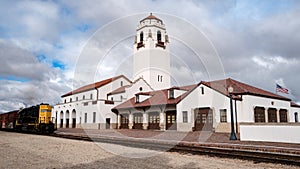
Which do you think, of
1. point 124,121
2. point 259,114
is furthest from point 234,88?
point 124,121

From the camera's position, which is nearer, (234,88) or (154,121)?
(234,88)

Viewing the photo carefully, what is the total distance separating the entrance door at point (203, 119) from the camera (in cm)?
2521

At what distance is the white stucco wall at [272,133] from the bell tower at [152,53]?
94.4 feet

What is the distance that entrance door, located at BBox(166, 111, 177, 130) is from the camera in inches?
1112

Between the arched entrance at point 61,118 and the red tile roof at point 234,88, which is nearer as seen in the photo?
the red tile roof at point 234,88

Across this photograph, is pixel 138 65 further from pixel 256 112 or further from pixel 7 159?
pixel 7 159

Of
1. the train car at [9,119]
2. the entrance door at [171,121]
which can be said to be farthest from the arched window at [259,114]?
the train car at [9,119]

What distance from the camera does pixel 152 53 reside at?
4534 cm

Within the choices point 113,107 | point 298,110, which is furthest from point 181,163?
point 113,107

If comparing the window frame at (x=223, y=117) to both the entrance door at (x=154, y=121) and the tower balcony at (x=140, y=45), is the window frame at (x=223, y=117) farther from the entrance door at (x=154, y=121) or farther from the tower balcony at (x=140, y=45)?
the tower balcony at (x=140, y=45)

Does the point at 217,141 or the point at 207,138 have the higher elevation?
the point at 217,141

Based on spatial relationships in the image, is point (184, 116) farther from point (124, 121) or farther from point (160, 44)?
point (160, 44)

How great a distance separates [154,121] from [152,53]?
58.2ft

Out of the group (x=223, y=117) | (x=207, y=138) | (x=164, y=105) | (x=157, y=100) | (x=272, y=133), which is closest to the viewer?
(x=272, y=133)
